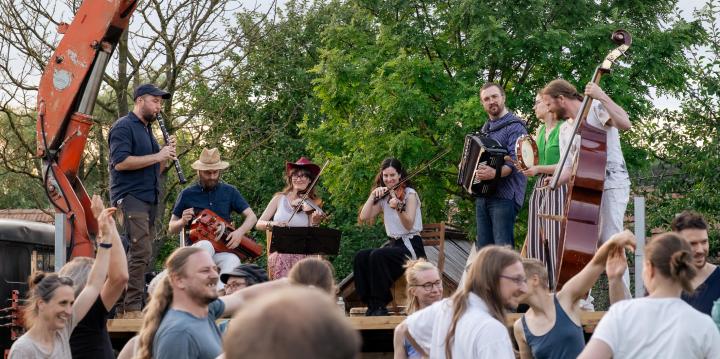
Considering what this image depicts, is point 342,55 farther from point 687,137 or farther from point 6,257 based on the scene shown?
point 6,257

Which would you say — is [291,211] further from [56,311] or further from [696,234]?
[696,234]

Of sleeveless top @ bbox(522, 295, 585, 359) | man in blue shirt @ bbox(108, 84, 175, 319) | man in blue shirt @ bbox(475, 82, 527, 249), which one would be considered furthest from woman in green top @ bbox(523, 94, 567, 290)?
man in blue shirt @ bbox(108, 84, 175, 319)

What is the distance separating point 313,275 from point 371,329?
13.7ft

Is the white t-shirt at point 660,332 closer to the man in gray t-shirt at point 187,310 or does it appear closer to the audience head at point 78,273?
the man in gray t-shirt at point 187,310

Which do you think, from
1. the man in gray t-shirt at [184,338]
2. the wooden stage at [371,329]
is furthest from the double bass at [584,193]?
Result: the man in gray t-shirt at [184,338]

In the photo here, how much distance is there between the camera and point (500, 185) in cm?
998

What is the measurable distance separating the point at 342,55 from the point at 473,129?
3759mm

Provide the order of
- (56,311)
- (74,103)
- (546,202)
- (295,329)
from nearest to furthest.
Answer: (295,329)
(56,311)
(546,202)
(74,103)

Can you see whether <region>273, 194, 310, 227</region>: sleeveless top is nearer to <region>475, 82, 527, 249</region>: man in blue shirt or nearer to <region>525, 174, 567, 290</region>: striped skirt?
<region>475, 82, 527, 249</region>: man in blue shirt

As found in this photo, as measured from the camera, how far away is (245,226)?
11219mm

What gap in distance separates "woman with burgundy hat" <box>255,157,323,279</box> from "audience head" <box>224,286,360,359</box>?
8.97 meters

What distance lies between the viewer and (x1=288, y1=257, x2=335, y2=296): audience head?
5.81 metres

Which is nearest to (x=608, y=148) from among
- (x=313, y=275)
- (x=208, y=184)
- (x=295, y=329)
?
(x=313, y=275)

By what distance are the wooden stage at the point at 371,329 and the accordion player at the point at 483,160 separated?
1.11 meters
